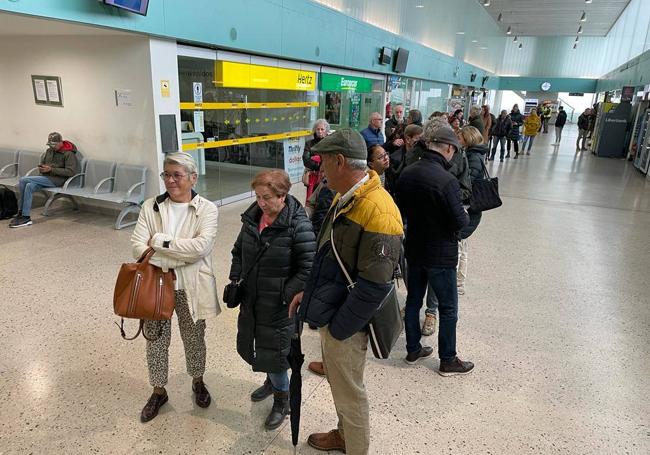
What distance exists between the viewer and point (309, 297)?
1.83m

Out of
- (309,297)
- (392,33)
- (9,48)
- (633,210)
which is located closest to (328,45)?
(392,33)

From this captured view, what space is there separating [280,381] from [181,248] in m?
0.93

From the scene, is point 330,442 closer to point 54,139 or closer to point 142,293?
point 142,293

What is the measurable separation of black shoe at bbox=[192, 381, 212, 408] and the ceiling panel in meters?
23.4

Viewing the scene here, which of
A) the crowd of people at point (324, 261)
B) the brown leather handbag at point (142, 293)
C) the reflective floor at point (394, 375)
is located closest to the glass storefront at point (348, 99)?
the reflective floor at point (394, 375)

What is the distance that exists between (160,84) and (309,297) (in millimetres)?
5102

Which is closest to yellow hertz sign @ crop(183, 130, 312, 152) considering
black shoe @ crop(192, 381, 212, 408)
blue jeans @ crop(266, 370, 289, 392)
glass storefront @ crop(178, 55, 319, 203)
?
glass storefront @ crop(178, 55, 319, 203)

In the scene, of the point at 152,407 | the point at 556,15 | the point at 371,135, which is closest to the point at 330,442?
the point at 152,407

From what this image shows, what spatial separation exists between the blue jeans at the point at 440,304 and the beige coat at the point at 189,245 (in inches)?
52.2

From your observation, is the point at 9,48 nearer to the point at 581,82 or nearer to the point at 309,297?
the point at 309,297

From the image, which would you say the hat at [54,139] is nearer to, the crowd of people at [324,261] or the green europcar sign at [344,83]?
the crowd of people at [324,261]

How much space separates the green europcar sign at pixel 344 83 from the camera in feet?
32.7

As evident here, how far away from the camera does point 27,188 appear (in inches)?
232

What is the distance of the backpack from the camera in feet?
20.0
